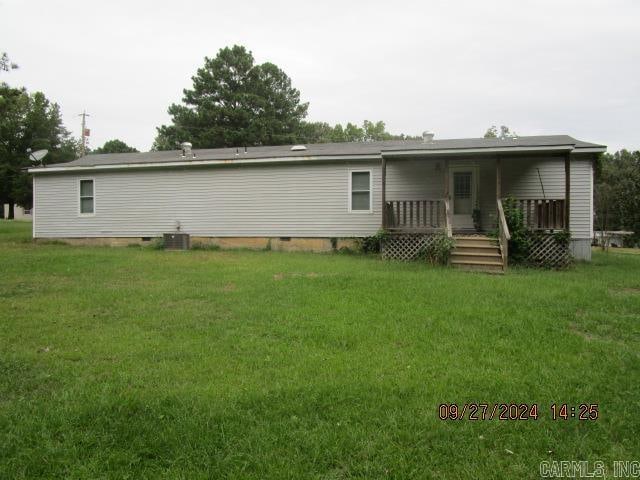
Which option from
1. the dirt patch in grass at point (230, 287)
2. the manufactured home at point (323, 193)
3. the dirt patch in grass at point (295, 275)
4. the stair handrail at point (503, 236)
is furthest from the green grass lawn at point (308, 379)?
the manufactured home at point (323, 193)

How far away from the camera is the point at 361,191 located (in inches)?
526

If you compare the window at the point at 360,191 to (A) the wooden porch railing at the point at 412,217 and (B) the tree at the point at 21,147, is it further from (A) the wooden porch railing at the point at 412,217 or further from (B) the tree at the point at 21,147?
(B) the tree at the point at 21,147

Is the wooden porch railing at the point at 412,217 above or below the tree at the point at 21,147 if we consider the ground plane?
below

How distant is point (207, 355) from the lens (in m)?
4.05

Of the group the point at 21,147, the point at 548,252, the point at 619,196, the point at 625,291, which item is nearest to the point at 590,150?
the point at 548,252

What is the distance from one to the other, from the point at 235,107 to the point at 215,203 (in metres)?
23.4

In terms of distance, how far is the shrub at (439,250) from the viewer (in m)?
9.88

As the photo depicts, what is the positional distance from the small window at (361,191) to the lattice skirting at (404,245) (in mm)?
2131

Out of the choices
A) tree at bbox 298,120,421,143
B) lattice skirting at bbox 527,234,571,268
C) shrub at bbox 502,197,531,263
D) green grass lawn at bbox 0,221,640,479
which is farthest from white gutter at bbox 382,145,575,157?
tree at bbox 298,120,421,143

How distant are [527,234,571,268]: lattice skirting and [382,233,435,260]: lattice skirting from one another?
95.3 inches

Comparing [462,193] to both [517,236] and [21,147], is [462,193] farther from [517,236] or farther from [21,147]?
[21,147]

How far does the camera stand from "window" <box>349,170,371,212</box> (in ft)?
43.8

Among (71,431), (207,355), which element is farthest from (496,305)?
(71,431)

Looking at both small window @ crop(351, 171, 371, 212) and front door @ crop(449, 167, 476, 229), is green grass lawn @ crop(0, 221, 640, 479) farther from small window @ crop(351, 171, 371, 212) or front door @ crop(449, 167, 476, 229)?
small window @ crop(351, 171, 371, 212)
